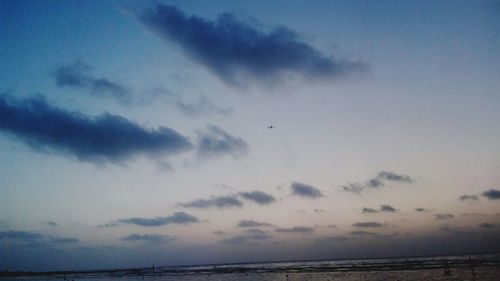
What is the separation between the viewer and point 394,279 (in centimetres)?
6775

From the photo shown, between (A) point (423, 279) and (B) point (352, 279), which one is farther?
(B) point (352, 279)

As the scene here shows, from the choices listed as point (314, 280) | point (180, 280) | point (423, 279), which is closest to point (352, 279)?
point (314, 280)

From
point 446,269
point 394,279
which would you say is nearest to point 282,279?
point 394,279

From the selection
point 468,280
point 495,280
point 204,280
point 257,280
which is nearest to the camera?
point 495,280

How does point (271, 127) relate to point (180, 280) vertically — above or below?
above

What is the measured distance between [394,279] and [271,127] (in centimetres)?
3967

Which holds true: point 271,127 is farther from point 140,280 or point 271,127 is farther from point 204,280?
point 140,280

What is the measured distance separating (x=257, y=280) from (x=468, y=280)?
46.0m

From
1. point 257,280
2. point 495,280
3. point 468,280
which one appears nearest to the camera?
point 495,280

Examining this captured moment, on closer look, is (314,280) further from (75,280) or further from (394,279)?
(75,280)

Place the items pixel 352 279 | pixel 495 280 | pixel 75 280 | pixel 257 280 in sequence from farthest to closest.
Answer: pixel 75 280 < pixel 257 280 < pixel 352 279 < pixel 495 280

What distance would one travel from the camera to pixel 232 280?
91.4 metres

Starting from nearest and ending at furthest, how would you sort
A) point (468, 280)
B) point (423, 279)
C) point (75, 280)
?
point (468, 280) < point (423, 279) < point (75, 280)

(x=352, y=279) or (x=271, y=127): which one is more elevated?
(x=271, y=127)
